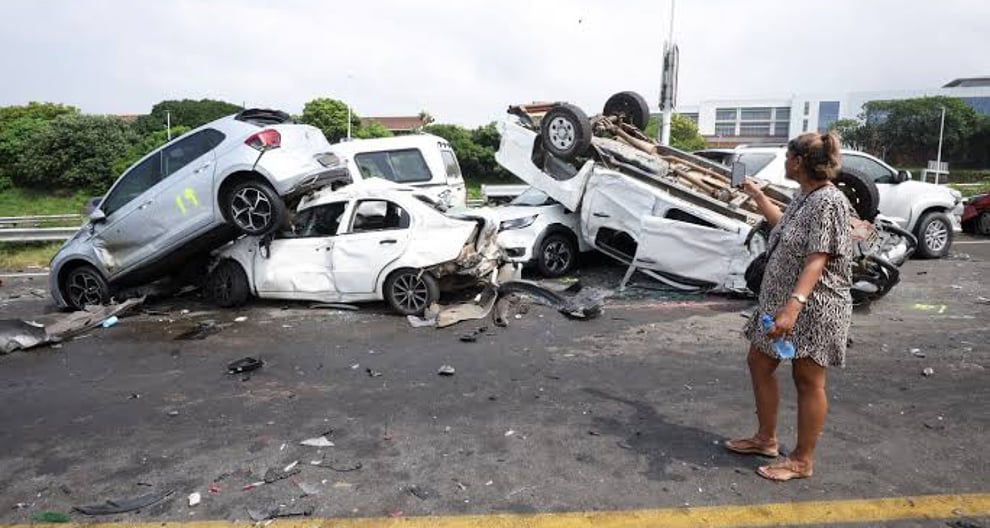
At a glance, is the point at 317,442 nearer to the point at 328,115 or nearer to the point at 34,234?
the point at 34,234

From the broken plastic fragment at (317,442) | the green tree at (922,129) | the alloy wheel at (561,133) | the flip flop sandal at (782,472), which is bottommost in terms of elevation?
the broken plastic fragment at (317,442)

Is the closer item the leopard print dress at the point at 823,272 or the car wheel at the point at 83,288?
the leopard print dress at the point at 823,272

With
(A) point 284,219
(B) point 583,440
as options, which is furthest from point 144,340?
(B) point 583,440

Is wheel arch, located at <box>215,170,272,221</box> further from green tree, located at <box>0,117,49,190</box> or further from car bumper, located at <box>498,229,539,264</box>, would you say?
green tree, located at <box>0,117,49,190</box>

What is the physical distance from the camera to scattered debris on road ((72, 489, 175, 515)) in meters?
3.21

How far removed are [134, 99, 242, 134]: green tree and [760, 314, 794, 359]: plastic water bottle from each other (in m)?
44.3

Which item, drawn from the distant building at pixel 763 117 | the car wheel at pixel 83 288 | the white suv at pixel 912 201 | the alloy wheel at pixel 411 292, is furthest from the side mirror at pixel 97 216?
the distant building at pixel 763 117

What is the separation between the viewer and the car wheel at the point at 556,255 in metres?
9.37

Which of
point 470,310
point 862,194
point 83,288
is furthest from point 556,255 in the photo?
point 83,288

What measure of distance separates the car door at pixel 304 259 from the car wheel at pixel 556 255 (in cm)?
302

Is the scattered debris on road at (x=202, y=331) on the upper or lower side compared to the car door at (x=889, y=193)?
lower

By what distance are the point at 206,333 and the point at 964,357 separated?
7.10 metres

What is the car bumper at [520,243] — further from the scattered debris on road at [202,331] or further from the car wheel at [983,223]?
the car wheel at [983,223]

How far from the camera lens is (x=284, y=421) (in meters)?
4.36
